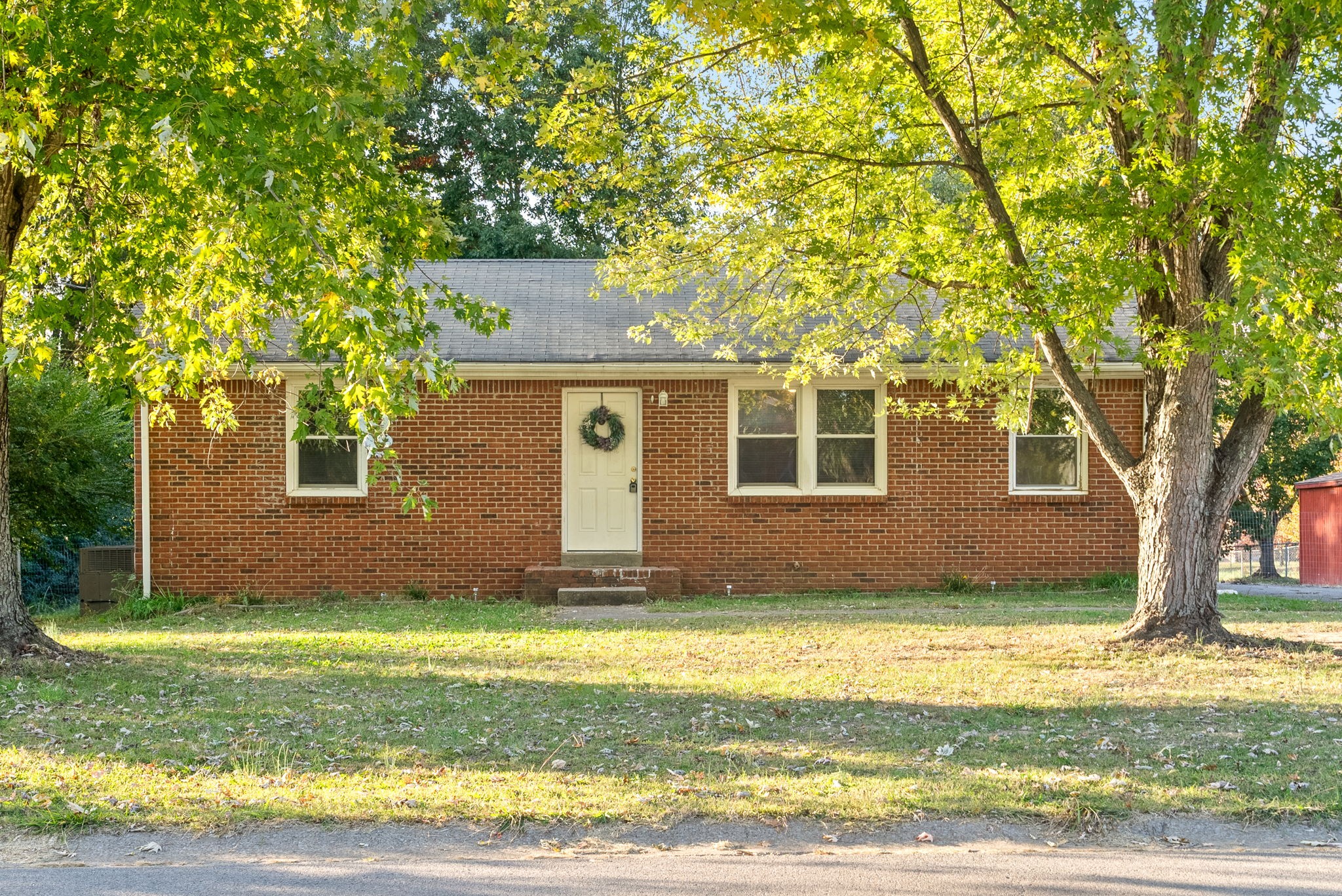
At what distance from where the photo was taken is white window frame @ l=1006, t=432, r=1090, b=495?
15.0m

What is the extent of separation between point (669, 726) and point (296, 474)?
9.14m

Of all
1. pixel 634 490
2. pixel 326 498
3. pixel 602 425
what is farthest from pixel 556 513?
pixel 326 498

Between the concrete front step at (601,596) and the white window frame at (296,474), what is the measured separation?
9.42 ft

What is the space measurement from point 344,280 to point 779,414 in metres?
9.63

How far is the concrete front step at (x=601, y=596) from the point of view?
13.8 meters

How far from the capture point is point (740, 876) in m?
4.41

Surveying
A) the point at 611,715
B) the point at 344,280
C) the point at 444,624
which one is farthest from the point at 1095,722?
the point at 444,624

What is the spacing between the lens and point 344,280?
5766 mm

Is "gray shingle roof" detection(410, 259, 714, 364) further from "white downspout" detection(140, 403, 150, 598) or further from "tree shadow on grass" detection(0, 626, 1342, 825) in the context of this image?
"tree shadow on grass" detection(0, 626, 1342, 825)

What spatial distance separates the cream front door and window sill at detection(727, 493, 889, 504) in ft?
4.28

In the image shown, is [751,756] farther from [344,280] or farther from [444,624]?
[444,624]

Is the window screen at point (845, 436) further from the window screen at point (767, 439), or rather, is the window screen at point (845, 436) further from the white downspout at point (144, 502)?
the white downspout at point (144, 502)

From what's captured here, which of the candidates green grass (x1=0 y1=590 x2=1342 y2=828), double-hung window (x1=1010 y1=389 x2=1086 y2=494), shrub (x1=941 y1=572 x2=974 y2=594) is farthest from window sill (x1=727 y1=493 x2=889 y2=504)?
green grass (x1=0 y1=590 x2=1342 y2=828)

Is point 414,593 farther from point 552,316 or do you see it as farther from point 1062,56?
point 1062,56
